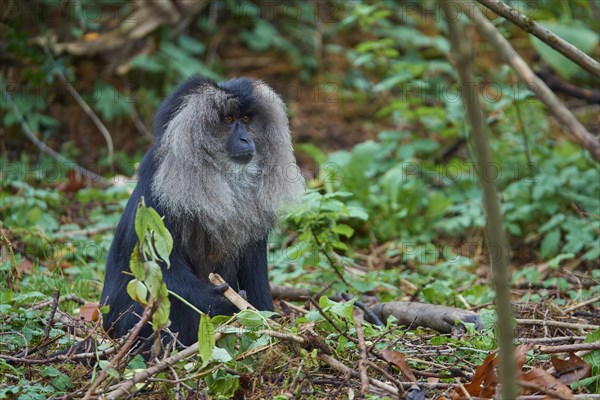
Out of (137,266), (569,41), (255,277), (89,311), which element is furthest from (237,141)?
(569,41)

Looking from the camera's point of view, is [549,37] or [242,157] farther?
[242,157]

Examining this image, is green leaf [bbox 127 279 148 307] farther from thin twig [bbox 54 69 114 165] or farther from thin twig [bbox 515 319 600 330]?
thin twig [bbox 54 69 114 165]

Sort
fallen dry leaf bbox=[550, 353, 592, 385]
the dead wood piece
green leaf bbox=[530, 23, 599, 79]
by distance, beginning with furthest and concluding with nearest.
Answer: green leaf bbox=[530, 23, 599, 79] < the dead wood piece < fallen dry leaf bbox=[550, 353, 592, 385]

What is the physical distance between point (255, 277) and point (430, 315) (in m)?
1.13

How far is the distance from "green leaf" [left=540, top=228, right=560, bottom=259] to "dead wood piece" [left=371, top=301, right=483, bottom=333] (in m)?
1.81

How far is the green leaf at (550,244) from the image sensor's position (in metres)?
6.04

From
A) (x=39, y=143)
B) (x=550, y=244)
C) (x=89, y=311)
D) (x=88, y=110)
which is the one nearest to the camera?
(x=89, y=311)

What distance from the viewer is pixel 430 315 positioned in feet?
14.7

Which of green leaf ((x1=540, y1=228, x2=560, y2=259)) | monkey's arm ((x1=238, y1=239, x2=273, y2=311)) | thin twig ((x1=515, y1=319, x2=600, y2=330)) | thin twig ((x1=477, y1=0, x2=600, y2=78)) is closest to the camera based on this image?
thin twig ((x1=477, y1=0, x2=600, y2=78))

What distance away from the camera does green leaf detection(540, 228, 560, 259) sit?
604cm

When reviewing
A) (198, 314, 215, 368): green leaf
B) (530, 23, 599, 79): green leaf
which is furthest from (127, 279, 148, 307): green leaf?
(530, 23, 599, 79): green leaf

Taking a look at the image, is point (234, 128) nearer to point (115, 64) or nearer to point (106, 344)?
point (106, 344)

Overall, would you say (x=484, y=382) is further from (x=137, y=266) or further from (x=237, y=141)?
(x=237, y=141)

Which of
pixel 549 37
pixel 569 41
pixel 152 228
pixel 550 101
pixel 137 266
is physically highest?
pixel 569 41
